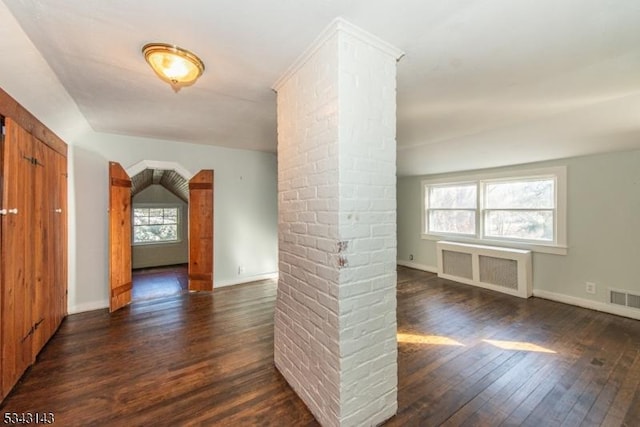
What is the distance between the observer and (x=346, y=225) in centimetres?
143

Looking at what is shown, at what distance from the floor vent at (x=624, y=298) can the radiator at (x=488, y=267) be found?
81cm

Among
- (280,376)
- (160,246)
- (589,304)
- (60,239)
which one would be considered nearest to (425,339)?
(280,376)

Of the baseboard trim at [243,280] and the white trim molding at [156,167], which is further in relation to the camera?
the baseboard trim at [243,280]

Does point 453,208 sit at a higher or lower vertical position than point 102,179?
lower

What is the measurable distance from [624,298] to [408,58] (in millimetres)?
3955

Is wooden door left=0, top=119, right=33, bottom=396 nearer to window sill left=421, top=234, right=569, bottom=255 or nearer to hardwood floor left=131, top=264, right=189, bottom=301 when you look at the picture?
hardwood floor left=131, top=264, right=189, bottom=301

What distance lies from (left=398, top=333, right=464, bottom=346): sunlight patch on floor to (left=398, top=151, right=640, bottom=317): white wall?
2.32m

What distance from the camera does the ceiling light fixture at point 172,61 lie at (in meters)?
1.54

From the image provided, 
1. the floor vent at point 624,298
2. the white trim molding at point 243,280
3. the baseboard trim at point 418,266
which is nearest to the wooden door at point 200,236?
the white trim molding at point 243,280

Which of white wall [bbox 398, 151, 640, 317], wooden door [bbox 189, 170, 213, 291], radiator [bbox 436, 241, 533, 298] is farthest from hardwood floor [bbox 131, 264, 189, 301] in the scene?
white wall [bbox 398, 151, 640, 317]

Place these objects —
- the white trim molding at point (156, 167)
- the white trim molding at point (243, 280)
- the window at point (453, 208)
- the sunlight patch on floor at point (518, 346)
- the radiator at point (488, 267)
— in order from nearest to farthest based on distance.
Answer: the sunlight patch on floor at point (518, 346) → the white trim molding at point (156, 167) → the radiator at point (488, 267) → the white trim molding at point (243, 280) → the window at point (453, 208)

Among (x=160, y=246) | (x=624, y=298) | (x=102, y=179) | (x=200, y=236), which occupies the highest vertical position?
(x=102, y=179)

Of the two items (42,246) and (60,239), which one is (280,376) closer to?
(42,246)

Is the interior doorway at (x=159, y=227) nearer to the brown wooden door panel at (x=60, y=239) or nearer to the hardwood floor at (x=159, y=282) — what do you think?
the hardwood floor at (x=159, y=282)
